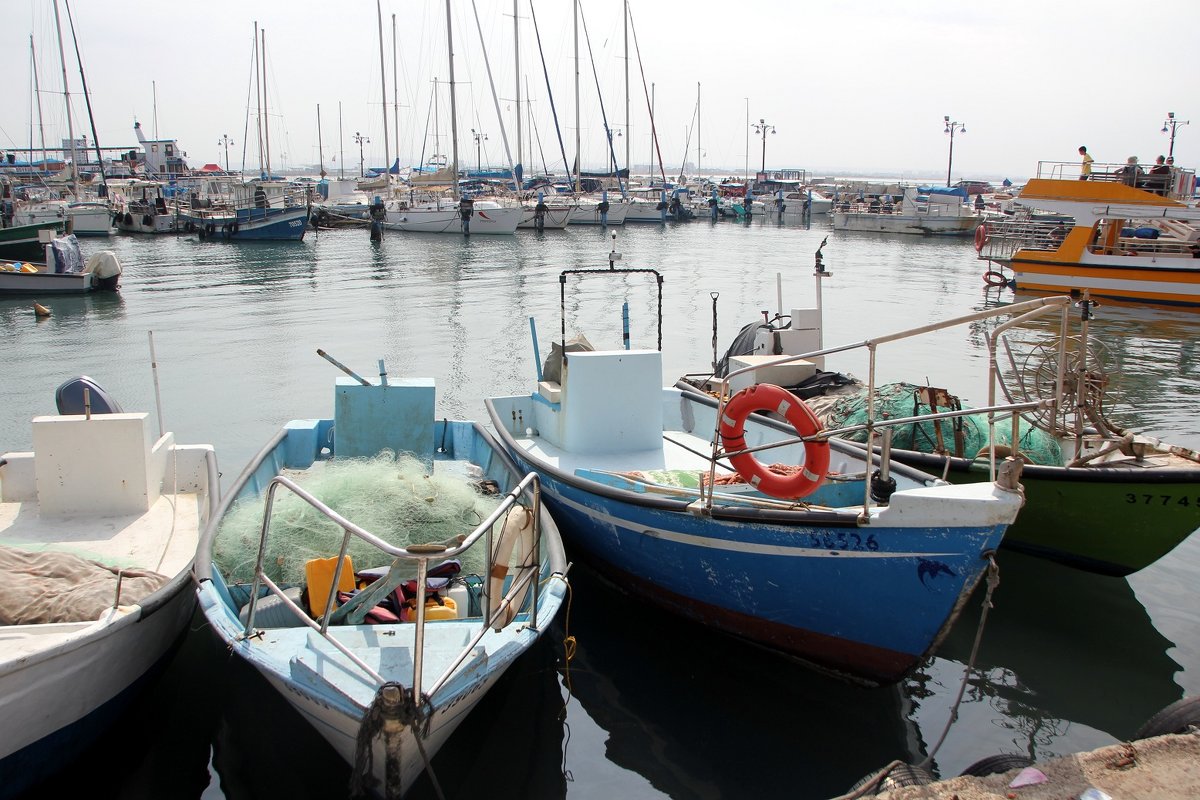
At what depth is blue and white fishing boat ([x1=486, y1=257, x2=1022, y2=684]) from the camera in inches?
225

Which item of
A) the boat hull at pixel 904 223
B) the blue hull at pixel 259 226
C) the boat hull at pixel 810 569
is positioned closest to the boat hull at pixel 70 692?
the boat hull at pixel 810 569

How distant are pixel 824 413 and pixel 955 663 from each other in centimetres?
303

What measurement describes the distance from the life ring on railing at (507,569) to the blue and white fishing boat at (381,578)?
13 mm

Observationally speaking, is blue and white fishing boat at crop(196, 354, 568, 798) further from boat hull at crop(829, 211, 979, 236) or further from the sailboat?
boat hull at crop(829, 211, 979, 236)

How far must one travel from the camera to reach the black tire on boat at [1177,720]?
201 inches

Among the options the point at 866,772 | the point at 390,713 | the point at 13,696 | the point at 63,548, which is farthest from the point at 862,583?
the point at 63,548

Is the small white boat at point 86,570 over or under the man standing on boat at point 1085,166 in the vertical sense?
under

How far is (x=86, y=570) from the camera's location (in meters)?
5.93

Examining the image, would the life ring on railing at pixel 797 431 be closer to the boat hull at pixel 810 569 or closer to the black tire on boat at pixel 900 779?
the boat hull at pixel 810 569

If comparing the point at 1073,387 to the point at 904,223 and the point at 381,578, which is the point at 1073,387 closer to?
the point at 381,578

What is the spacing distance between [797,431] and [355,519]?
327cm

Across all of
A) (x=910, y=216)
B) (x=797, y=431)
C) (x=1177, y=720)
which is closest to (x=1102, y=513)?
(x=1177, y=720)

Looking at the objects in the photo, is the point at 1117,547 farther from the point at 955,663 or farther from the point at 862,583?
the point at 862,583

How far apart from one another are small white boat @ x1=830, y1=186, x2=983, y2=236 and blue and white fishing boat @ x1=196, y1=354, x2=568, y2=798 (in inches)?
1890
